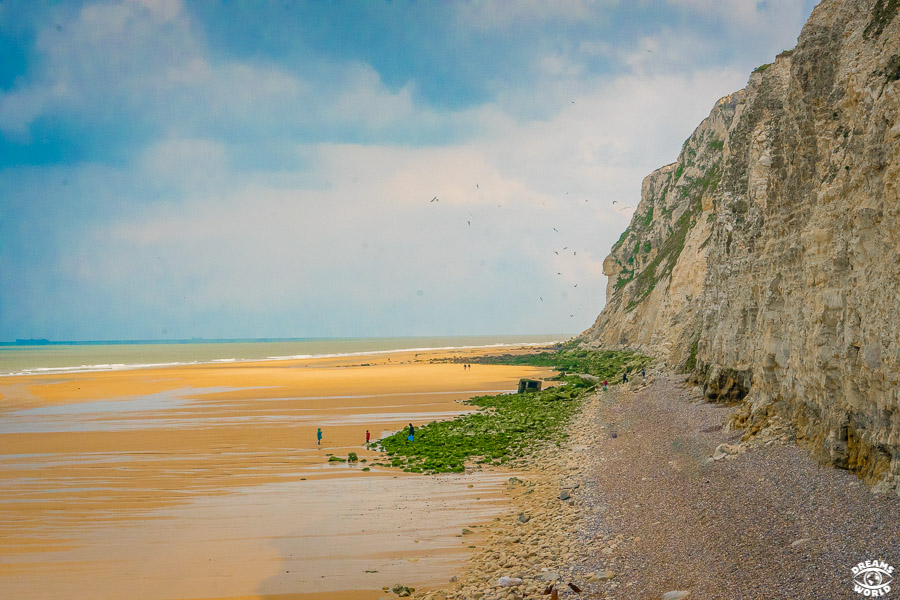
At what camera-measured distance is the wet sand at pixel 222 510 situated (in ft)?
38.2

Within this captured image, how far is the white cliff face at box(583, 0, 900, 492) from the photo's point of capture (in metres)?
10.6

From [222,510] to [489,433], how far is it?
12538mm

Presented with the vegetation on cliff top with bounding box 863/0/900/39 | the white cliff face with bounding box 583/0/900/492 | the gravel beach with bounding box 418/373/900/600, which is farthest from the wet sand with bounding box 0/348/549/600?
the vegetation on cliff top with bounding box 863/0/900/39

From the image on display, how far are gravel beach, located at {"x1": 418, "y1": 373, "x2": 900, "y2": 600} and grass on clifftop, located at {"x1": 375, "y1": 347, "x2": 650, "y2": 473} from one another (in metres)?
4.36

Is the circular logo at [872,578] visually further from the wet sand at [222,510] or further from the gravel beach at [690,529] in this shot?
the wet sand at [222,510]

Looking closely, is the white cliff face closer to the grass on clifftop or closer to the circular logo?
the circular logo

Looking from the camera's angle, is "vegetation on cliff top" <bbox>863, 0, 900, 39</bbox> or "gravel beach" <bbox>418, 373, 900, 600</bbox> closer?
"gravel beach" <bbox>418, 373, 900, 600</bbox>

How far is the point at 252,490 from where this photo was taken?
703 inches

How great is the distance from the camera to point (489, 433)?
83.1 ft

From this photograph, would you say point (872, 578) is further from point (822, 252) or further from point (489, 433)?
point (489, 433)

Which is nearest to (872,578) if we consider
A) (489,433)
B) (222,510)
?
(222,510)

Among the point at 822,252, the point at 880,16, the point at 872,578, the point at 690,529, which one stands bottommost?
the point at 690,529

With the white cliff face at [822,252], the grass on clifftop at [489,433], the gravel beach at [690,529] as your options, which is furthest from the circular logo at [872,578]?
the grass on clifftop at [489,433]

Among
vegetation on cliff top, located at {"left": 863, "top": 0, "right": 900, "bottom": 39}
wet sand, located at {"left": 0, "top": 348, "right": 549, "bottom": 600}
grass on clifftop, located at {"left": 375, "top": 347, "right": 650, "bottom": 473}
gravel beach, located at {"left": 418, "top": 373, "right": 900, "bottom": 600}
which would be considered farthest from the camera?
grass on clifftop, located at {"left": 375, "top": 347, "right": 650, "bottom": 473}
